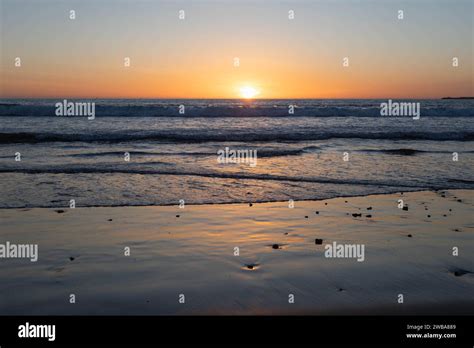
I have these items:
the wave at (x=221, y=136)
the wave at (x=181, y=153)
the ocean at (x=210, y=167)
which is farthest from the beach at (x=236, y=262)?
the wave at (x=221, y=136)

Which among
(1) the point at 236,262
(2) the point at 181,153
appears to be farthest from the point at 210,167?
(1) the point at 236,262

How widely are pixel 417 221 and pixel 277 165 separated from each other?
7.39 meters

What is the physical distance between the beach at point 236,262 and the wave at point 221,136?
15.5 m

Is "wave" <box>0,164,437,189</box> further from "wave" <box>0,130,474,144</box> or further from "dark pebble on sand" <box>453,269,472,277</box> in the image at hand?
"wave" <box>0,130,474,144</box>

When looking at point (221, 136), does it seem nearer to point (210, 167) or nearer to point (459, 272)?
point (210, 167)

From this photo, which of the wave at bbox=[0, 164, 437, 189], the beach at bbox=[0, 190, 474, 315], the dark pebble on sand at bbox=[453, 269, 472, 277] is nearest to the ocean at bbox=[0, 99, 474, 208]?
the wave at bbox=[0, 164, 437, 189]

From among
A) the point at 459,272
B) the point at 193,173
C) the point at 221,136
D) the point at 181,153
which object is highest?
the point at 221,136

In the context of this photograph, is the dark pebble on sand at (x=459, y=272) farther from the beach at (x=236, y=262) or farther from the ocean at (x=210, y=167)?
the ocean at (x=210, y=167)

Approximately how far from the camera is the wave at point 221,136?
22.9 metres

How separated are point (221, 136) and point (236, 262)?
66.1ft

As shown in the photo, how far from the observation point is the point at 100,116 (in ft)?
129

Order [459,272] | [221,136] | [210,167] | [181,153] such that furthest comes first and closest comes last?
[221,136], [181,153], [210,167], [459,272]

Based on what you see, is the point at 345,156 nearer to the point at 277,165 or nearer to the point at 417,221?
the point at 277,165

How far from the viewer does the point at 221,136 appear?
2525cm
